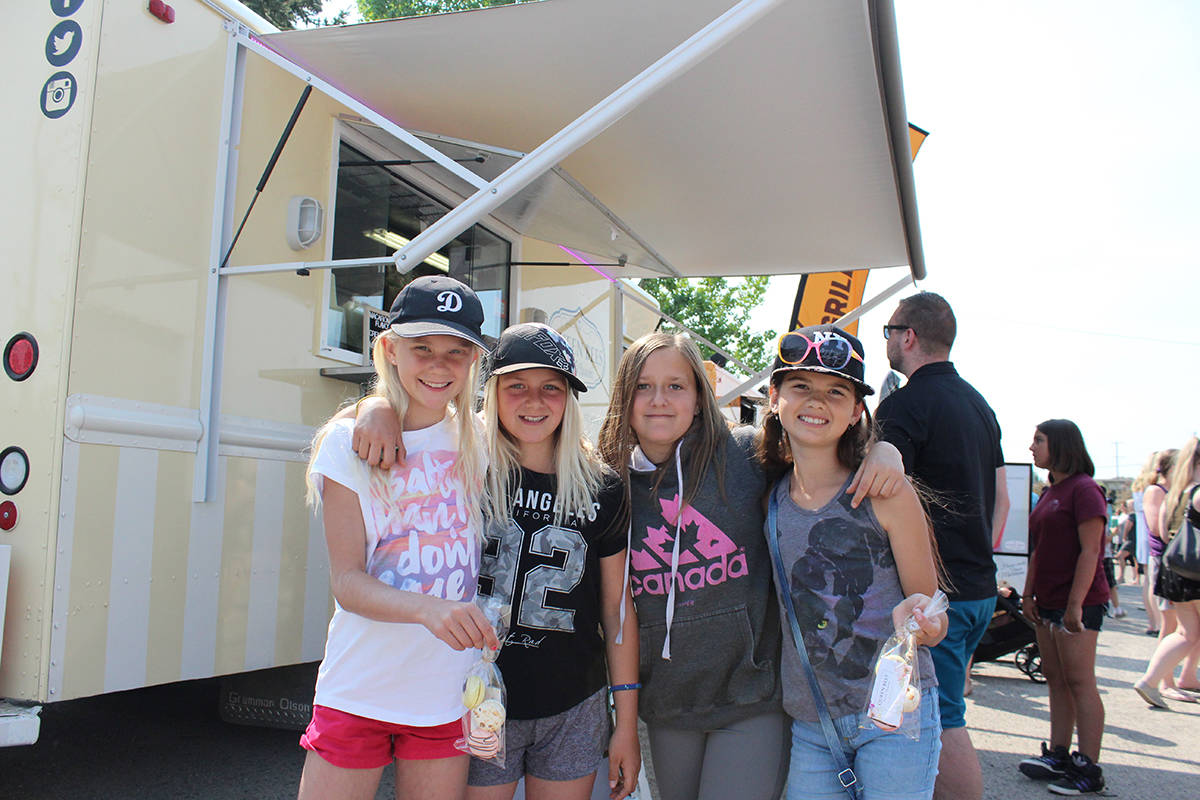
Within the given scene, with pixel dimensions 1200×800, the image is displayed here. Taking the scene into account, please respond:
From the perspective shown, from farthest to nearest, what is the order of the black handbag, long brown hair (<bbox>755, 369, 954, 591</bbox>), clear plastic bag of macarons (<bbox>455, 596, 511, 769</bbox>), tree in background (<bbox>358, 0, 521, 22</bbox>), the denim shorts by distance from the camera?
1. tree in background (<bbox>358, 0, 521, 22</bbox>)
2. the black handbag
3. the denim shorts
4. long brown hair (<bbox>755, 369, 954, 591</bbox>)
5. clear plastic bag of macarons (<bbox>455, 596, 511, 769</bbox>)

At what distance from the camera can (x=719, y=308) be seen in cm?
1897

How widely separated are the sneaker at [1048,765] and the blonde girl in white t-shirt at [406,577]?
3.65 meters

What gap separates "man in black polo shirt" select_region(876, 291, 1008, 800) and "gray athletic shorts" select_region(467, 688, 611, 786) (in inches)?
52.8

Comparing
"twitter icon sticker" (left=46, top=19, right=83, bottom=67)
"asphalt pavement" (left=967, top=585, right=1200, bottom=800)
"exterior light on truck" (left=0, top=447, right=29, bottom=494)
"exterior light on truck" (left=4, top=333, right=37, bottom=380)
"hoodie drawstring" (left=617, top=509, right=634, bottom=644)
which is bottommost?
"asphalt pavement" (left=967, top=585, right=1200, bottom=800)

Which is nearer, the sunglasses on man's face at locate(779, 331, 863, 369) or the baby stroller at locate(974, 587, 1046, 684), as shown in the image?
the sunglasses on man's face at locate(779, 331, 863, 369)

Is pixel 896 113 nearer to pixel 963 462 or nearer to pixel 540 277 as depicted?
pixel 963 462

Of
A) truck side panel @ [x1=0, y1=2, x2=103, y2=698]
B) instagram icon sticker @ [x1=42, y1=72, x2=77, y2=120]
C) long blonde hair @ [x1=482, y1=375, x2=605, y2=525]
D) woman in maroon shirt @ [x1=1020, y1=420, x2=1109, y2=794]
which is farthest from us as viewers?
woman in maroon shirt @ [x1=1020, y1=420, x2=1109, y2=794]

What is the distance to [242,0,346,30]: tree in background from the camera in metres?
14.3

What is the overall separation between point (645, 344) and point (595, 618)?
0.81 meters

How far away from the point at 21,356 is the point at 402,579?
5.50 feet

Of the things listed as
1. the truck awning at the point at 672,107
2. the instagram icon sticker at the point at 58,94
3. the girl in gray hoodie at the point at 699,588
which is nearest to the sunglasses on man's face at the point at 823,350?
the girl in gray hoodie at the point at 699,588

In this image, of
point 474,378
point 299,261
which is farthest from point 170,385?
point 474,378

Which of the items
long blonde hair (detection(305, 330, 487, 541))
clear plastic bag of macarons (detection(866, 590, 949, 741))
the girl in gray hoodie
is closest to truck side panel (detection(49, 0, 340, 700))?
long blonde hair (detection(305, 330, 487, 541))

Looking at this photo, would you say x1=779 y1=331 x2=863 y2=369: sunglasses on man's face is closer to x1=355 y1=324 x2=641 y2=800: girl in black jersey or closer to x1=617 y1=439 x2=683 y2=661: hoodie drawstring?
x1=617 y1=439 x2=683 y2=661: hoodie drawstring
